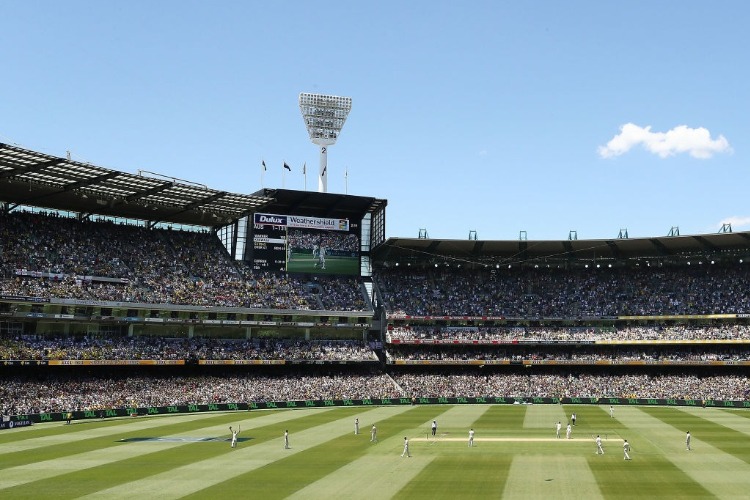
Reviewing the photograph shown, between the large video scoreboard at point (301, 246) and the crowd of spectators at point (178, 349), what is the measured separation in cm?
988

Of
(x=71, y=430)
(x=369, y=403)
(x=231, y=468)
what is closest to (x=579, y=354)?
(x=369, y=403)

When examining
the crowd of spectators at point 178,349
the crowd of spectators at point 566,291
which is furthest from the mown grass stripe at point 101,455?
the crowd of spectators at point 566,291

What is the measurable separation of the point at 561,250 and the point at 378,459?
56.0 m

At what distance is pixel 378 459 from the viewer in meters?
37.4

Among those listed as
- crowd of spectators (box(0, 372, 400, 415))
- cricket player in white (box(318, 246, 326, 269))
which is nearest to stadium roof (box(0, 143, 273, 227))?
cricket player in white (box(318, 246, 326, 269))

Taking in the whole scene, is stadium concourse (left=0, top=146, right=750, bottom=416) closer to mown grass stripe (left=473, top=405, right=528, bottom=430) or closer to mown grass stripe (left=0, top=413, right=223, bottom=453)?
mown grass stripe (left=0, top=413, right=223, bottom=453)

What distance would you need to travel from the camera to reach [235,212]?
270 ft

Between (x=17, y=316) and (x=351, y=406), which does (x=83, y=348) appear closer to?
(x=17, y=316)

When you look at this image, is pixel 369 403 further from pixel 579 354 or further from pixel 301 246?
pixel 579 354

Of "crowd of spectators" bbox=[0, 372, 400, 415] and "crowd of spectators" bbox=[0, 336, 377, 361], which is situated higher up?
Answer: "crowd of spectators" bbox=[0, 336, 377, 361]

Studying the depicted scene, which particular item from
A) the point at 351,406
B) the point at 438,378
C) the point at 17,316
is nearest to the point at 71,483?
the point at 17,316

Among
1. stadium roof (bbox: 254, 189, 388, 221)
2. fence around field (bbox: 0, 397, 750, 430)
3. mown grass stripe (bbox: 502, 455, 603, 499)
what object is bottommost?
fence around field (bbox: 0, 397, 750, 430)

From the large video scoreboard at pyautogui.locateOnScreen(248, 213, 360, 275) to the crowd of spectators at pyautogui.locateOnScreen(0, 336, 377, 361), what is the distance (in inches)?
389

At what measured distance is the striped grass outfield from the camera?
96.8 ft
